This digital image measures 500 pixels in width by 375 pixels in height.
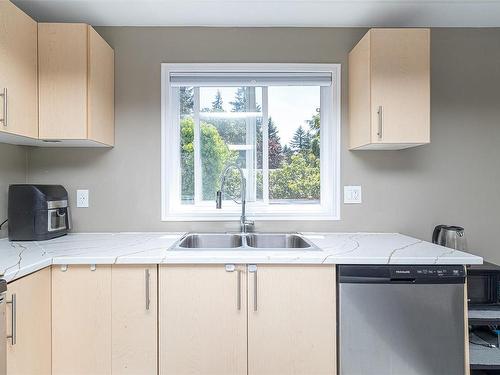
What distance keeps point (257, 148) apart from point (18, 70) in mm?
1405

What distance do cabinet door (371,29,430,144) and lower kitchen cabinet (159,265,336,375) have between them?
2.98 ft

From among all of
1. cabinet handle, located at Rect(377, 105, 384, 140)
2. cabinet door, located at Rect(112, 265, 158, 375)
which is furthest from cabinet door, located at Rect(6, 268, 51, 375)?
cabinet handle, located at Rect(377, 105, 384, 140)

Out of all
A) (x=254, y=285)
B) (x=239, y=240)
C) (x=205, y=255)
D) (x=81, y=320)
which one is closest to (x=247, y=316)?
(x=254, y=285)

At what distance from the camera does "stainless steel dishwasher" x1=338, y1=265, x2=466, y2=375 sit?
1.47m

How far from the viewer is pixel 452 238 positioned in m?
1.96

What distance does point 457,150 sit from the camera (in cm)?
220

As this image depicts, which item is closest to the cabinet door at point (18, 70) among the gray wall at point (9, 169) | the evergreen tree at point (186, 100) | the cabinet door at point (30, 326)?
the gray wall at point (9, 169)

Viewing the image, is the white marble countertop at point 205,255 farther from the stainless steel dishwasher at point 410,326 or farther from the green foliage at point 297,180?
the green foliage at point 297,180

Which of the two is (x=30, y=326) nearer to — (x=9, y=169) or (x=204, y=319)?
(x=204, y=319)

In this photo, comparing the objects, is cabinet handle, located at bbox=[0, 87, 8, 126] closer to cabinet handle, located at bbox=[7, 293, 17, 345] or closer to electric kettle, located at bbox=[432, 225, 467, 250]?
cabinet handle, located at bbox=[7, 293, 17, 345]

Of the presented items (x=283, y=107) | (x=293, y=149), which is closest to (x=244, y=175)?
(x=293, y=149)

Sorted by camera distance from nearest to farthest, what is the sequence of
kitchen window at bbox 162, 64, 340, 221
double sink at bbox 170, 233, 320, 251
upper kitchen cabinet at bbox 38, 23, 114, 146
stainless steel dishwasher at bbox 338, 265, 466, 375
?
stainless steel dishwasher at bbox 338, 265, 466, 375 < upper kitchen cabinet at bbox 38, 23, 114, 146 < double sink at bbox 170, 233, 320, 251 < kitchen window at bbox 162, 64, 340, 221

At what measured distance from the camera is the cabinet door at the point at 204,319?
152 centimetres

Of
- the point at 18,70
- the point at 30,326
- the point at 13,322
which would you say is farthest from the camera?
the point at 18,70
